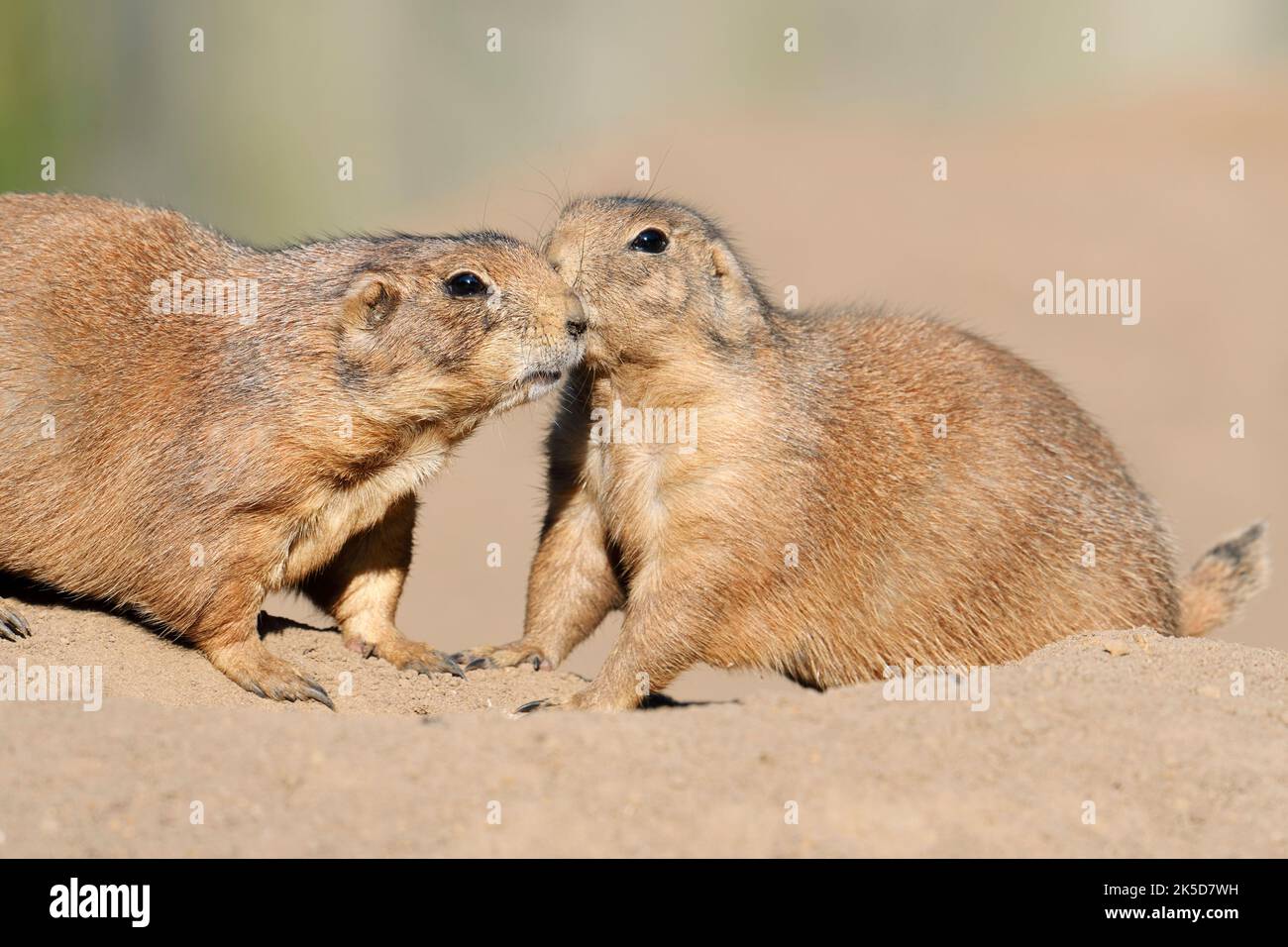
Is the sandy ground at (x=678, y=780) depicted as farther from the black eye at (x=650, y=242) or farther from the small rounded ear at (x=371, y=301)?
the black eye at (x=650, y=242)

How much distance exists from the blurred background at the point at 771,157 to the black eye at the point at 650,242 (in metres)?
6.42

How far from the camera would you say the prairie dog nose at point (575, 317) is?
7488mm

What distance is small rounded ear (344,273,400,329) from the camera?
25.1ft

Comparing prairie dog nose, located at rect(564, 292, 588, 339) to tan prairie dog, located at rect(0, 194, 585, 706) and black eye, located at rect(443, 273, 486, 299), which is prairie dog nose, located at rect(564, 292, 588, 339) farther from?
black eye, located at rect(443, 273, 486, 299)

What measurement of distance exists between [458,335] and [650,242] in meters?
1.30

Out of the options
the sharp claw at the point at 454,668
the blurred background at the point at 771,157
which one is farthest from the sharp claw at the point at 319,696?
the blurred background at the point at 771,157

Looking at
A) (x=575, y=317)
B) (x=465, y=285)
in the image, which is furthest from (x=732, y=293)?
(x=465, y=285)

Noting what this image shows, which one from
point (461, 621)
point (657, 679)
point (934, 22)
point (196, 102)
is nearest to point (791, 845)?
point (657, 679)

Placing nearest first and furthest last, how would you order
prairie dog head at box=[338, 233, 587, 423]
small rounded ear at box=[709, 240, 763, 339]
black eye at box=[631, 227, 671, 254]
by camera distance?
prairie dog head at box=[338, 233, 587, 423] < black eye at box=[631, 227, 671, 254] < small rounded ear at box=[709, 240, 763, 339]

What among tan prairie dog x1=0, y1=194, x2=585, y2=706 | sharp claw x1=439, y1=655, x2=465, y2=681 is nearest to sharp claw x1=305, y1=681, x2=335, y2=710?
tan prairie dog x1=0, y1=194, x2=585, y2=706

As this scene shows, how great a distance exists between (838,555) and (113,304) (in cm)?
414

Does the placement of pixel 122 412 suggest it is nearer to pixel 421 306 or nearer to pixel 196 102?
pixel 421 306

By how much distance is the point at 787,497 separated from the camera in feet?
26.1

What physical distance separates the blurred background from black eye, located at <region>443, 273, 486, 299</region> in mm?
6780
